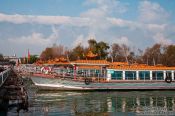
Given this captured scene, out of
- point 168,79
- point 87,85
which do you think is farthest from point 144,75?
point 87,85

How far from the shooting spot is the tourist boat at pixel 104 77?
3881 centimetres

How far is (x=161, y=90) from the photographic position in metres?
41.3

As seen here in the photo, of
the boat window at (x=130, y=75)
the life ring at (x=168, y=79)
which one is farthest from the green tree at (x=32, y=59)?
the life ring at (x=168, y=79)

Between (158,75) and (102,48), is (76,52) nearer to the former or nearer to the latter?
(102,48)

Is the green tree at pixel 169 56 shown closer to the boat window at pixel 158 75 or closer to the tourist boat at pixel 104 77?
the tourist boat at pixel 104 77

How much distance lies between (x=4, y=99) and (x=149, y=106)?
11.7 meters

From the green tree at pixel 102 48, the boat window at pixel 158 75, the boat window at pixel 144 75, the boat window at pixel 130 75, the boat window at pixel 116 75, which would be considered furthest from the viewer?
the green tree at pixel 102 48

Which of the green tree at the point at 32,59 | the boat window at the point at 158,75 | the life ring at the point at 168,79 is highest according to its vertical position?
the green tree at the point at 32,59

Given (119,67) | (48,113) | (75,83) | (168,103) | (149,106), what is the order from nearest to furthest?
(48,113)
(149,106)
(168,103)
(75,83)
(119,67)

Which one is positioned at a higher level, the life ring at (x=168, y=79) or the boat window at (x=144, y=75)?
the boat window at (x=144, y=75)

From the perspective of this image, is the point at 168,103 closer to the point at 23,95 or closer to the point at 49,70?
the point at 23,95

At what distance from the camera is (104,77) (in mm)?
41094

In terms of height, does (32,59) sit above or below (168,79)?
above

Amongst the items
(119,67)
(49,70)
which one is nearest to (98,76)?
(119,67)
